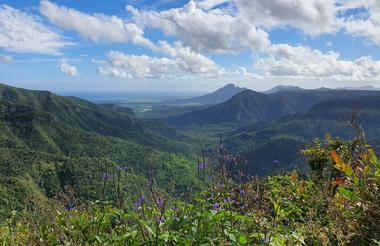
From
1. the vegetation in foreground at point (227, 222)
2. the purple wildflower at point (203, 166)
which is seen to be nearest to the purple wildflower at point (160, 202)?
the vegetation in foreground at point (227, 222)

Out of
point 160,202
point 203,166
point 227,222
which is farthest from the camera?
point 203,166

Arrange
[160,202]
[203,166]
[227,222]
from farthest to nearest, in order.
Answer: [203,166] → [160,202] → [227,222]

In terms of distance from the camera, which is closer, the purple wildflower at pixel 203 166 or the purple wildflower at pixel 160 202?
the purple wildflower at pixel 160 202

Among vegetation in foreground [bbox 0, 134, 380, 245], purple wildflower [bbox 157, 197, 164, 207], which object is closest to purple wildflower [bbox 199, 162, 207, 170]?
vegetation in foreground [bbox 0, 134, 380, 245]

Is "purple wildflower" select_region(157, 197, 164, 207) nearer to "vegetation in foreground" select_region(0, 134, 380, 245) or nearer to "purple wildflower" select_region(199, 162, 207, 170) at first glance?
"vegetation in foreground" select_region(0, 134, 380, 245)

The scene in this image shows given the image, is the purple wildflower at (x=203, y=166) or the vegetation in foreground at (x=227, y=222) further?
the purple wildflower at (x=203, y=166)

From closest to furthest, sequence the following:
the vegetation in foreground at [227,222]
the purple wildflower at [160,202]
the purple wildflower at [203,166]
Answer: the vegetation in foreground at [227,222]
the purple wildflower at [160,202]
the purple wildflower at [203,166]

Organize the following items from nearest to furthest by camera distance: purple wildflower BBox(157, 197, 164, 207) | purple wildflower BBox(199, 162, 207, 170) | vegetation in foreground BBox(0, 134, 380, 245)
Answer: vegetation in foreground BBox(0, 134, 380, 245), purple wildflower BBox(157, 197, 164, 207), purple wildflower BBox(199, 162, 207, 170)

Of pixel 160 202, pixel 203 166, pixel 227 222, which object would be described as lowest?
pixel 227 222

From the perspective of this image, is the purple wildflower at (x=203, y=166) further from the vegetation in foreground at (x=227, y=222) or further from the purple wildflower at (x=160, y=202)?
the purple wildflower at (x=160, y=202)

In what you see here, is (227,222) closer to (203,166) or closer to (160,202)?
(160,202)

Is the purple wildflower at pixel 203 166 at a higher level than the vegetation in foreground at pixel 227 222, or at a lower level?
higher

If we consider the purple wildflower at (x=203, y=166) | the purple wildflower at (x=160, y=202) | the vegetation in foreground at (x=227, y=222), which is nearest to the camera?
the vegetation in foreground at (x=227, y=222)

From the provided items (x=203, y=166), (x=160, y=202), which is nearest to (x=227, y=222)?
(x=160, y=202)
